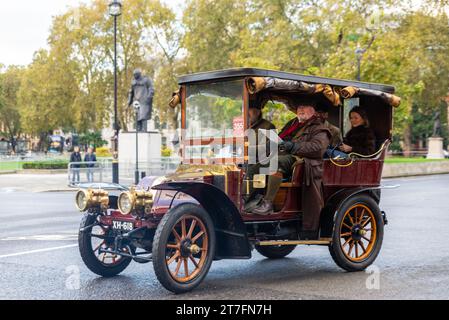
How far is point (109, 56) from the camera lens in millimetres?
62625

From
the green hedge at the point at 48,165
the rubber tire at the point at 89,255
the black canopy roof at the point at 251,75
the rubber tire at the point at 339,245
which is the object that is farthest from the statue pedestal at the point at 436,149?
the rubber tire at the point at 89,255

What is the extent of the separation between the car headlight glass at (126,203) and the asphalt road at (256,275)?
0.82 m

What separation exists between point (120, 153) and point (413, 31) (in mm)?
22450

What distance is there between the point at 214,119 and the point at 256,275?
1.83 metres

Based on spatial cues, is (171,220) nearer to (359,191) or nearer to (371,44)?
(359,191)

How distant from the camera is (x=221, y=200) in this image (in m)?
7.13

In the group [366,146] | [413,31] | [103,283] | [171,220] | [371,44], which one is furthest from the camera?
[413,31]

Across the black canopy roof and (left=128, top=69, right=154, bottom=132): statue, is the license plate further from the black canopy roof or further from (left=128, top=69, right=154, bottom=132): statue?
(left=128, top=69, right=154, bottom=132): statue

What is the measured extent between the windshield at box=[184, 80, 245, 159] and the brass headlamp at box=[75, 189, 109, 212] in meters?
1.31

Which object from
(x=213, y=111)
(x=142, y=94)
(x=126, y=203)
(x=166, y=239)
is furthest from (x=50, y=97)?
(x=166, y=239)

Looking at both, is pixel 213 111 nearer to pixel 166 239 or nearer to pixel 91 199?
pixel 91 199

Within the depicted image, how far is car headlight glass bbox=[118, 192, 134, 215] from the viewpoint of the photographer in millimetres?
6918

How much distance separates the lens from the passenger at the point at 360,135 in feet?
30.0
